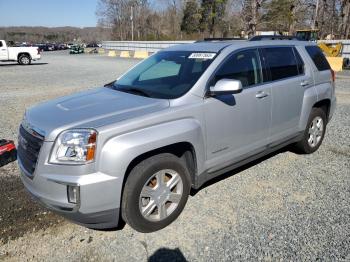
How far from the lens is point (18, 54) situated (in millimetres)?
25891

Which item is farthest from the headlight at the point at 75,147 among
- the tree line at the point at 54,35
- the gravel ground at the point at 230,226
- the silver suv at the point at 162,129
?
the tree line at the point at 54,35

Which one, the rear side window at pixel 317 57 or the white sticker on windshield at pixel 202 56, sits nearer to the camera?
the white sticker on windshield at pixel 202 56

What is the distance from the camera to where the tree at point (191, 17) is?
216ft

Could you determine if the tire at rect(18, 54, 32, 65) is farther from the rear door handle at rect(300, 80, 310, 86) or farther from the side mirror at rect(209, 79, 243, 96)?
the side mirror at rect(209, 79, 243, 96)

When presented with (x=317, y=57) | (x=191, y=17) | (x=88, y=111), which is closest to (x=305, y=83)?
(x=317, y=57)

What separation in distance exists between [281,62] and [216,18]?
6520cm

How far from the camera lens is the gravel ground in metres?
3.03

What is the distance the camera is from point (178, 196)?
3445 mm

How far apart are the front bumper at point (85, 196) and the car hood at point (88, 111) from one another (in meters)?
0.40

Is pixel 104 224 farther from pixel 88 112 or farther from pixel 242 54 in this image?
pixel 242 54

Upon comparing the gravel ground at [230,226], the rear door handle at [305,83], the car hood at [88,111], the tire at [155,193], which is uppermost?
the rear door handle at [305,83]

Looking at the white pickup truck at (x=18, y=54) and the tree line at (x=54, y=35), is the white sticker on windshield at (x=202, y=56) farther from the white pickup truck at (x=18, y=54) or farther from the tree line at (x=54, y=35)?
the tree line at (x=54, y=35)

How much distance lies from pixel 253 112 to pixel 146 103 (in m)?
1.40

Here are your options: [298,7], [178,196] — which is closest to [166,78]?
[178,196]
